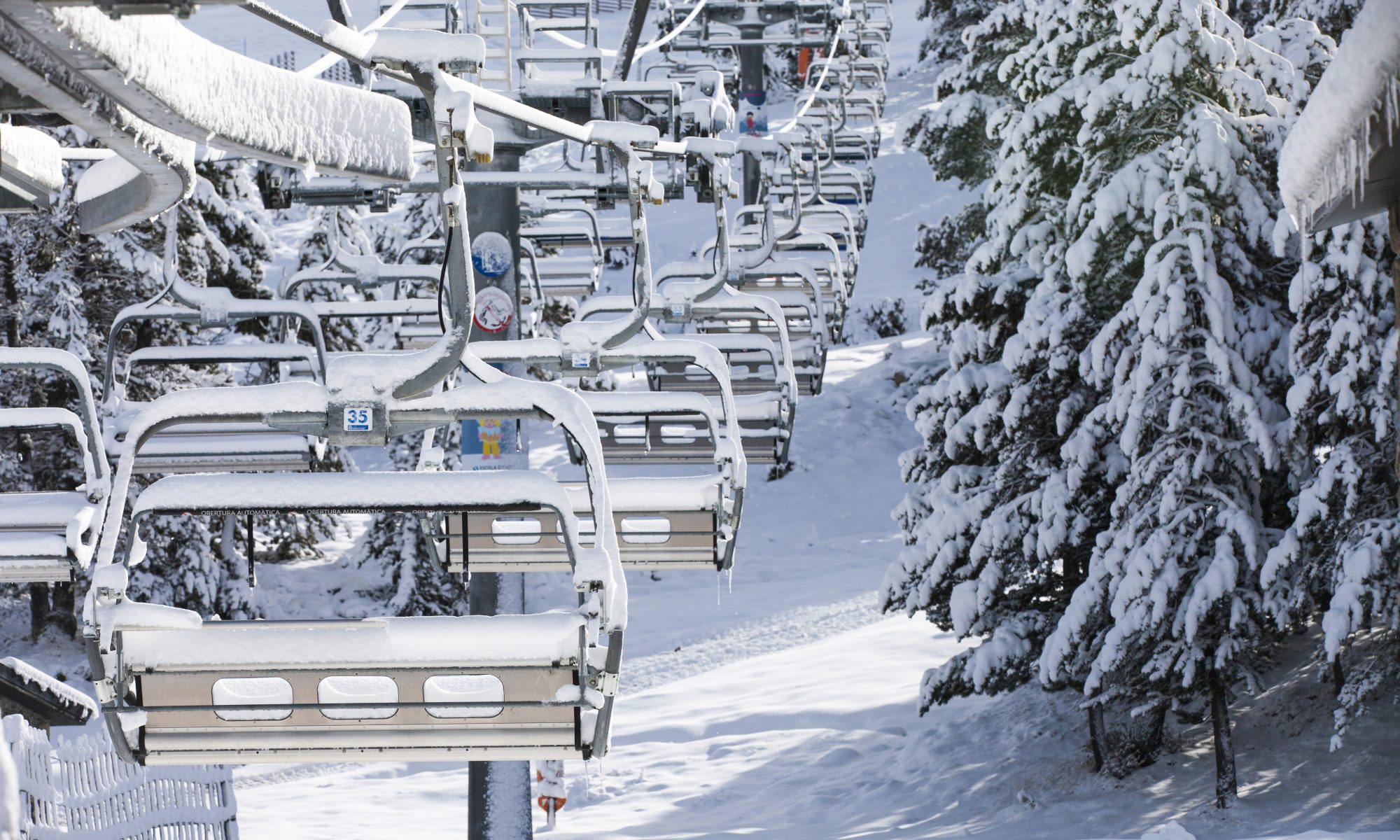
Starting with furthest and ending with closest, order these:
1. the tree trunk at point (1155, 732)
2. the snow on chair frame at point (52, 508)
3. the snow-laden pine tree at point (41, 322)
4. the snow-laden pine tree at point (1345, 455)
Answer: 1. the snow-laden pine tree at point (41, 322)
2. the tree trunk at point (1155, 732)
3. the snow-laden pine tree at point (1345, 455)
4. the snow on chair frame at point (52, 508)

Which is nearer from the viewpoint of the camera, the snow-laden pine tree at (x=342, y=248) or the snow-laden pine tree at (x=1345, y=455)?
the snow-laden pine tree at (x=1345, y=455)

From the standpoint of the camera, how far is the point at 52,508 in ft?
22.6

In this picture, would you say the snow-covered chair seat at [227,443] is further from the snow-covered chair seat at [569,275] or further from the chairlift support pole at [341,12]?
the snow-covered chair seat at [569,275]

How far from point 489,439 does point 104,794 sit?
386cm

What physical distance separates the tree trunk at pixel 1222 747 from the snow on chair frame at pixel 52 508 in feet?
31.1

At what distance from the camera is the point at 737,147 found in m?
10.7

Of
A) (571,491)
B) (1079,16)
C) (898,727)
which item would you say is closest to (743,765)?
(898,727)

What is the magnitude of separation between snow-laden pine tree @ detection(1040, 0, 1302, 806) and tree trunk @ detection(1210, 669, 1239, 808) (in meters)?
0.02

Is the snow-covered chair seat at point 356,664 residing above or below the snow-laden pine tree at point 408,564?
above

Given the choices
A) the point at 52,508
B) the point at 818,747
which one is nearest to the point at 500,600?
the point at 52,508

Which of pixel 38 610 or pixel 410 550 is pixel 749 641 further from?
pixel 38 610

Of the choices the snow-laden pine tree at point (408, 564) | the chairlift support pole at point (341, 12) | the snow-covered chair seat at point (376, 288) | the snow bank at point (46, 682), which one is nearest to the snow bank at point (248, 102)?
the snow-covered chair seat at point (376, 288)

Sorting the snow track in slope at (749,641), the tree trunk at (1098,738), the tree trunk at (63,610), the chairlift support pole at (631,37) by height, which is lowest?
the snow track in slope at (749,641)

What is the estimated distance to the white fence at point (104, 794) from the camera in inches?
453
